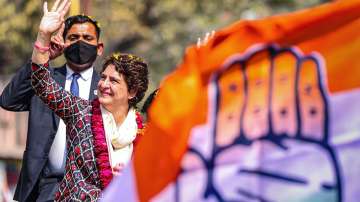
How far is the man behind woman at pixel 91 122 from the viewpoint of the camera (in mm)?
6418

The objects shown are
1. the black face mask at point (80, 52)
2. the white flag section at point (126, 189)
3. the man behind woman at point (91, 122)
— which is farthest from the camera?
the black face mask at point (80, 52)

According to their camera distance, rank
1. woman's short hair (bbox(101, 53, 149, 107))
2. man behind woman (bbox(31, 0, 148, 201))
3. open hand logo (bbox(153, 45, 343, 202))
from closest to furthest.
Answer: open hand logo (bbox(153, 45, 343, 202)) < man behind woman (bbox(31, 0, 148, 201)) < woman's short hair (bbox(101, 53, 149, 107))

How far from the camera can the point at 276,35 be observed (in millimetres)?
4711

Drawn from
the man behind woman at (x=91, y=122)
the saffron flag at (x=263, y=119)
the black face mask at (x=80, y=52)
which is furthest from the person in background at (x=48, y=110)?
the saffron flag at (x=263, y=119)

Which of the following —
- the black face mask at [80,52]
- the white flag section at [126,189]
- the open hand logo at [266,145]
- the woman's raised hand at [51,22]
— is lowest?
the white flag section at [126,189]

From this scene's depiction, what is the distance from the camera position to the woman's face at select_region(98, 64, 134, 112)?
6449 mm

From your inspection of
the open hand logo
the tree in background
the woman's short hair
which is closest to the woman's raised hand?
the woman's short hair

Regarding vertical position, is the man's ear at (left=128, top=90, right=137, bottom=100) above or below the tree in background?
below

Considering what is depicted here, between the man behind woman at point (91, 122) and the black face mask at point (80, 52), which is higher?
the black face mask at point (80, 52)

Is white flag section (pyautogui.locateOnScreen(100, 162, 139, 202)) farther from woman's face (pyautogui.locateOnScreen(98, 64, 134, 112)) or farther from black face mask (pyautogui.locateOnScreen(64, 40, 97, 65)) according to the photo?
black face mask (pyautogui.locateOnScreen(64, 40, 97, 65))

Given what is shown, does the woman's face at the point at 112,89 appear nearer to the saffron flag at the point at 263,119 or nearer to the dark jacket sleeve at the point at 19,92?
the dark jacket sleeve at the point at 19,92

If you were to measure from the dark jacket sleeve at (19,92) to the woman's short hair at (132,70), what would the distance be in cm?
67

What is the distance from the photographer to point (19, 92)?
718cm

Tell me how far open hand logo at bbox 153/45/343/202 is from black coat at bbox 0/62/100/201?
2.60 metres
